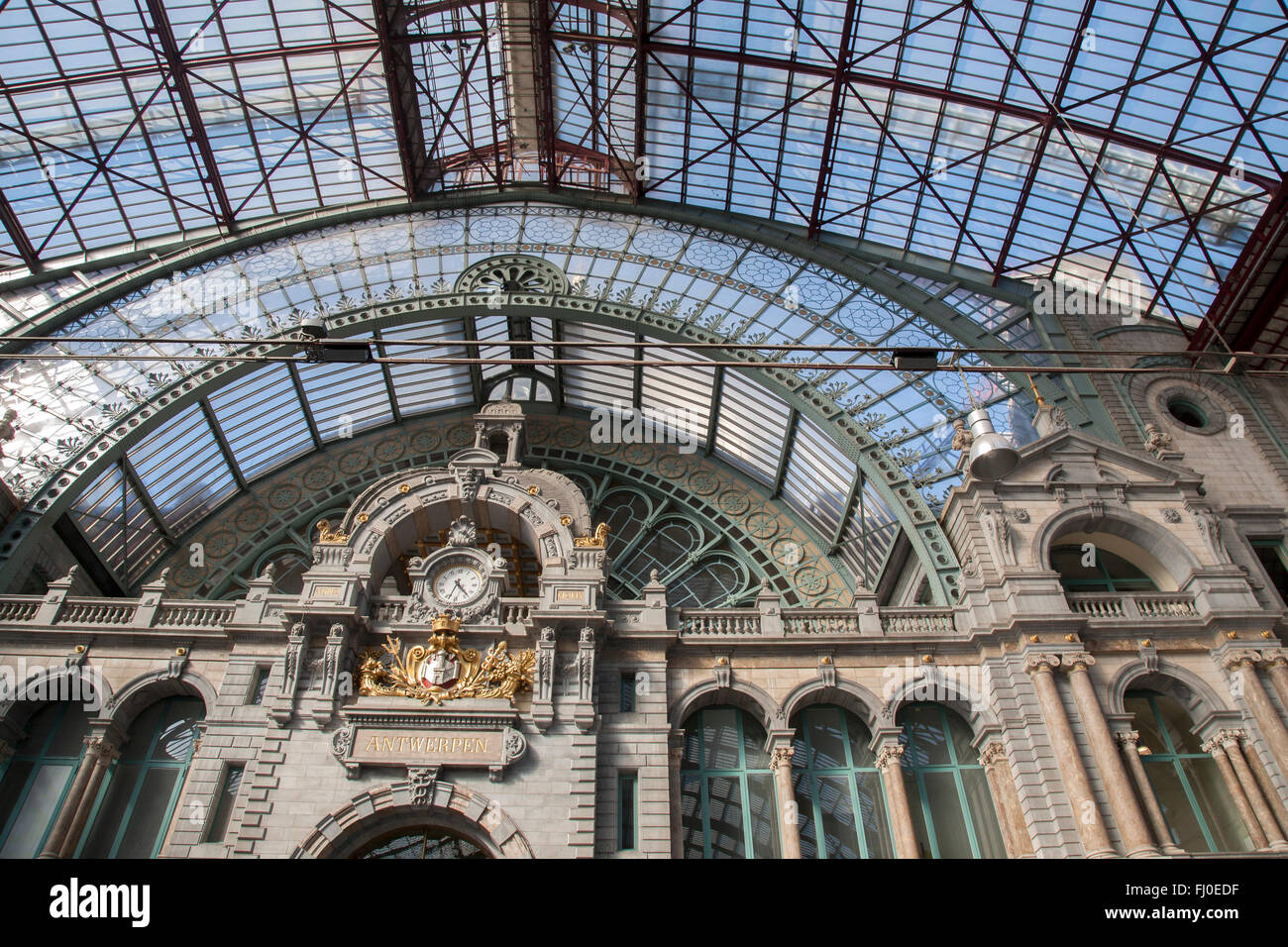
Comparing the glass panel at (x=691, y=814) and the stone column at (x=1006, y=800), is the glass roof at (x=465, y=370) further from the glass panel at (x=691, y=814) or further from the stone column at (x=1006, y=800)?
the glass panel at (x=691, y=814)

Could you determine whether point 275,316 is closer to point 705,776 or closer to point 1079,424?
point 705,776

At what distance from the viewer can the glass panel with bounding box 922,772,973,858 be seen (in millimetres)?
26453

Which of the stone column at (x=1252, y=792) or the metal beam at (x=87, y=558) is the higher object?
the metal beam at (x=87, y=558)

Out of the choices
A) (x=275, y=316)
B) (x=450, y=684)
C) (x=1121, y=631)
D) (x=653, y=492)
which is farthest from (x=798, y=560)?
(x=275, y=316)

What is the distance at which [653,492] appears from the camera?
1729 inches

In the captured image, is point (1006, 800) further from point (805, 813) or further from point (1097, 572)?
point (1097, 572)

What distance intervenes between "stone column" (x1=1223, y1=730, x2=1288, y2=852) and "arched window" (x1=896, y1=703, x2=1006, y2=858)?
617 centimetres

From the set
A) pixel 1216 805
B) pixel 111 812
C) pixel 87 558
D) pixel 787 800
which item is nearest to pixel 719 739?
pixel 787 800

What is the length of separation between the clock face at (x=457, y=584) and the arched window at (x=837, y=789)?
33.9ft

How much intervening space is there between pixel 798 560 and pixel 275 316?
23.7 meters

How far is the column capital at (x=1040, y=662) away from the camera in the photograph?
1075 inches

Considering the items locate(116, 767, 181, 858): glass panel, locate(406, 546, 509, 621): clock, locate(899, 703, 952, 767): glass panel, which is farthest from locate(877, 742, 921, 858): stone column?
locate(116, 767, 181, 858): glass panel

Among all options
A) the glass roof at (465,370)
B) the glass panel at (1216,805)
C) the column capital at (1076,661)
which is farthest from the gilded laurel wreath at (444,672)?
the glass panel at (1216,805)
